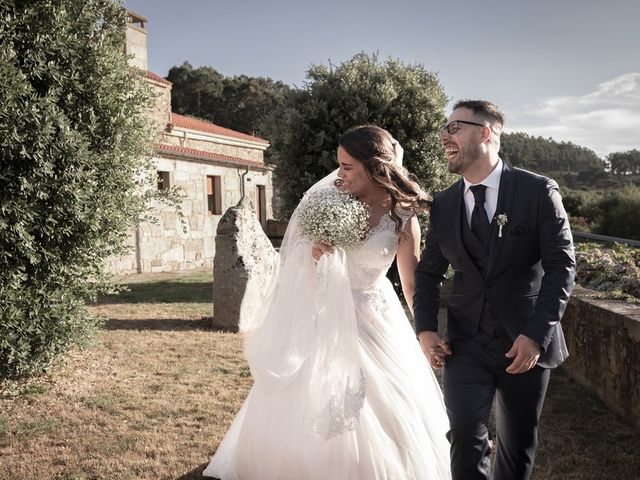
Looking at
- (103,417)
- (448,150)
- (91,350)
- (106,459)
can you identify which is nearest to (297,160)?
(91,350)

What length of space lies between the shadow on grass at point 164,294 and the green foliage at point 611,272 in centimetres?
751

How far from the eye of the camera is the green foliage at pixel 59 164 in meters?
5.38

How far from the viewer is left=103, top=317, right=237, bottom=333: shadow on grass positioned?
9.39 m

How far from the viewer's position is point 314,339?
383 centimetres

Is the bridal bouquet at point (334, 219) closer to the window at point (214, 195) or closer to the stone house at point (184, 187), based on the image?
the stone house at point (184, 187)

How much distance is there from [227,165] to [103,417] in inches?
663

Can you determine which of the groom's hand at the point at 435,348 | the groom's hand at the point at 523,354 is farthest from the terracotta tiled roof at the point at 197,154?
the groom's hand at the point at 523,354

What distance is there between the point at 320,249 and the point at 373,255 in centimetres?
38

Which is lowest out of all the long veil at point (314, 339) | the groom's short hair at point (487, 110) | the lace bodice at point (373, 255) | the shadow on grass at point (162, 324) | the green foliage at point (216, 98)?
the shadow on grass at point (162, 324)

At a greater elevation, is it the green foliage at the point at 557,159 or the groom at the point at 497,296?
the green foliage at the point at 557,159

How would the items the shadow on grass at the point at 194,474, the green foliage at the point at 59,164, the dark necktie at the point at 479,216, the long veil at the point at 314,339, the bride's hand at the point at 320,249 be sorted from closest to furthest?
the dark necktie at the point at 479,216, the long veil at the point at 314,339, the bride's hand at the point at 320,249, the shadow on grass at the point at 194,474, the green foliage at the point at 59,164

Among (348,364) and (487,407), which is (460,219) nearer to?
(487,407)

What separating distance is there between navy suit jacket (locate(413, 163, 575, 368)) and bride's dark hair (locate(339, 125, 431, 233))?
94 cm

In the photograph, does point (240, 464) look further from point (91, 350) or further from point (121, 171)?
point (91, 350)
